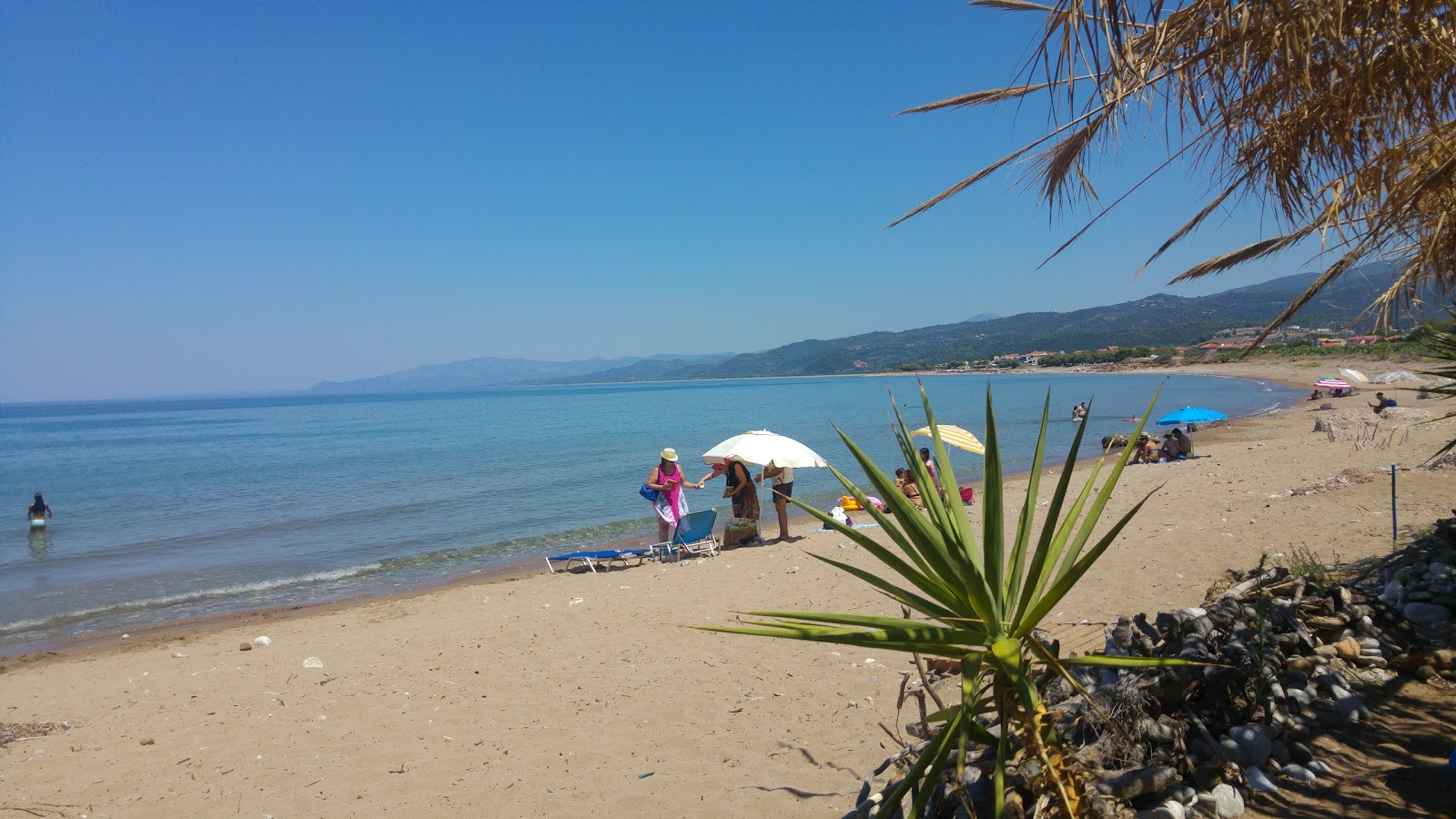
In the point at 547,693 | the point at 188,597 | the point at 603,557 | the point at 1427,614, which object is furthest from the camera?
the point at 188,597

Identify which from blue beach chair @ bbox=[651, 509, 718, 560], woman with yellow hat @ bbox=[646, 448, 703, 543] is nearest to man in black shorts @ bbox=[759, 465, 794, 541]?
blue beach chair @ bbox=[651, 509, 718, 560]

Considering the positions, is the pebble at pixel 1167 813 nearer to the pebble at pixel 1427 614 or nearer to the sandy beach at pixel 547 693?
the sandy beach at pixel 547 693

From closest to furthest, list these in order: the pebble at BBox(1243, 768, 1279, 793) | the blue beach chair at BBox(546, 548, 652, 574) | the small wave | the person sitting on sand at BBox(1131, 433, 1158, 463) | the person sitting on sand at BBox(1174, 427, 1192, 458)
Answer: the pebble at BBox(1243, 768, 1279, 793) → the small wave → the blue beach chair at BBox(546, 548, 652, 574) → the person sitting on sand at BBox(1174, 427, 1192, 458) → the person sitting on sand at BBox(1131, 433, 1158, 463)

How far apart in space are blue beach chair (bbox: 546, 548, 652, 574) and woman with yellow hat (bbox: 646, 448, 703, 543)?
1.40 feet

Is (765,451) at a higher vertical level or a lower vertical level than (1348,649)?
higher

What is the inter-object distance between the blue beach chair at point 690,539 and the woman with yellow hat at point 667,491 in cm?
13

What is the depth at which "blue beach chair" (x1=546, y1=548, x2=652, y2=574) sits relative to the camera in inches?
424

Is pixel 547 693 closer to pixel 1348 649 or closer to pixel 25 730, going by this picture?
pixel 25 730

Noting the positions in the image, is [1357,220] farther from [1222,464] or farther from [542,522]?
[542,522]

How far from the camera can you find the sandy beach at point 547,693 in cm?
429

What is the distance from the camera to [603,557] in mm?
10750

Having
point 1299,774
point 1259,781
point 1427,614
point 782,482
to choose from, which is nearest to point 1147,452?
point 782,482

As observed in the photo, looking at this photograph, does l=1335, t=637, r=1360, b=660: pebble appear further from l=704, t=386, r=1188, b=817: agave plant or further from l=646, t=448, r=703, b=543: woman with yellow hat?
l=646, t=448, r=703, b=543: woman with yellow hat

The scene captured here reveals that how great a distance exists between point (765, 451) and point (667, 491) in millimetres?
1557
